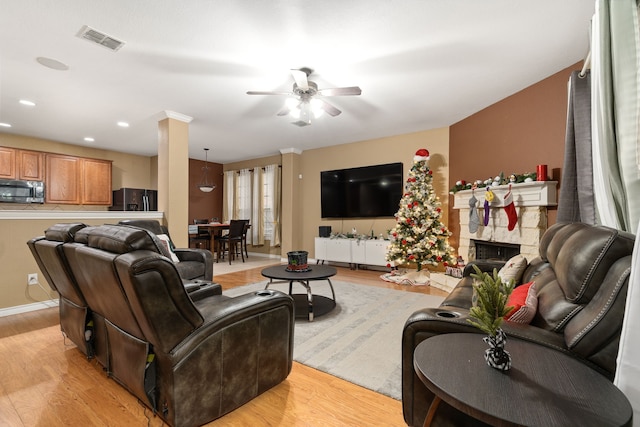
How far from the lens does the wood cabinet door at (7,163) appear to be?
201 inches

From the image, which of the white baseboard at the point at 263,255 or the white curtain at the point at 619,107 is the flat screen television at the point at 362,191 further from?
the white curtain at the point at 619,107

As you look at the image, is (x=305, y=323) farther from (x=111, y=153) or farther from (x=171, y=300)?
(x=111, y=153)

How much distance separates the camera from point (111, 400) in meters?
1.69

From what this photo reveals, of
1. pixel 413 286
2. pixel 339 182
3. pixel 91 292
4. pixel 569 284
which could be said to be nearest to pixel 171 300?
pixel 91 292

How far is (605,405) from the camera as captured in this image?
2.57 ft

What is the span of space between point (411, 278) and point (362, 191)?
78.7 inches

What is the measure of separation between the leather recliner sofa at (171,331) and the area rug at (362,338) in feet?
1.62

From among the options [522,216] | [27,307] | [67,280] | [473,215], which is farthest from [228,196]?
[522,216]

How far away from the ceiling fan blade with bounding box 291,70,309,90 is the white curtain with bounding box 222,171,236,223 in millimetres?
5406

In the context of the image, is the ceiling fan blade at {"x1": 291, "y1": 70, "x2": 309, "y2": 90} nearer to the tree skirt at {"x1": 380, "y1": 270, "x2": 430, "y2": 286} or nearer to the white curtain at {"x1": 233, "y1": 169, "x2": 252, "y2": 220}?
the tree skirt at {"x1": 380, "y1": 270, "x2": 430, "y2": 286}

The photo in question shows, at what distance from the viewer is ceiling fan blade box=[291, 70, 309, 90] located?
273 centimetres

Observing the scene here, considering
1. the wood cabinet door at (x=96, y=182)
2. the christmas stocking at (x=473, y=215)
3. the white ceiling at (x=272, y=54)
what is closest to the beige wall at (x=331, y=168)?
the white ceiling at (x=272, y=54)

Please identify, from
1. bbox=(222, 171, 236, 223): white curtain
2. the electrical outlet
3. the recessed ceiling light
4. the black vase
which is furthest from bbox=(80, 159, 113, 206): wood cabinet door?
the black vase

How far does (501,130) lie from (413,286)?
244 centimetres
